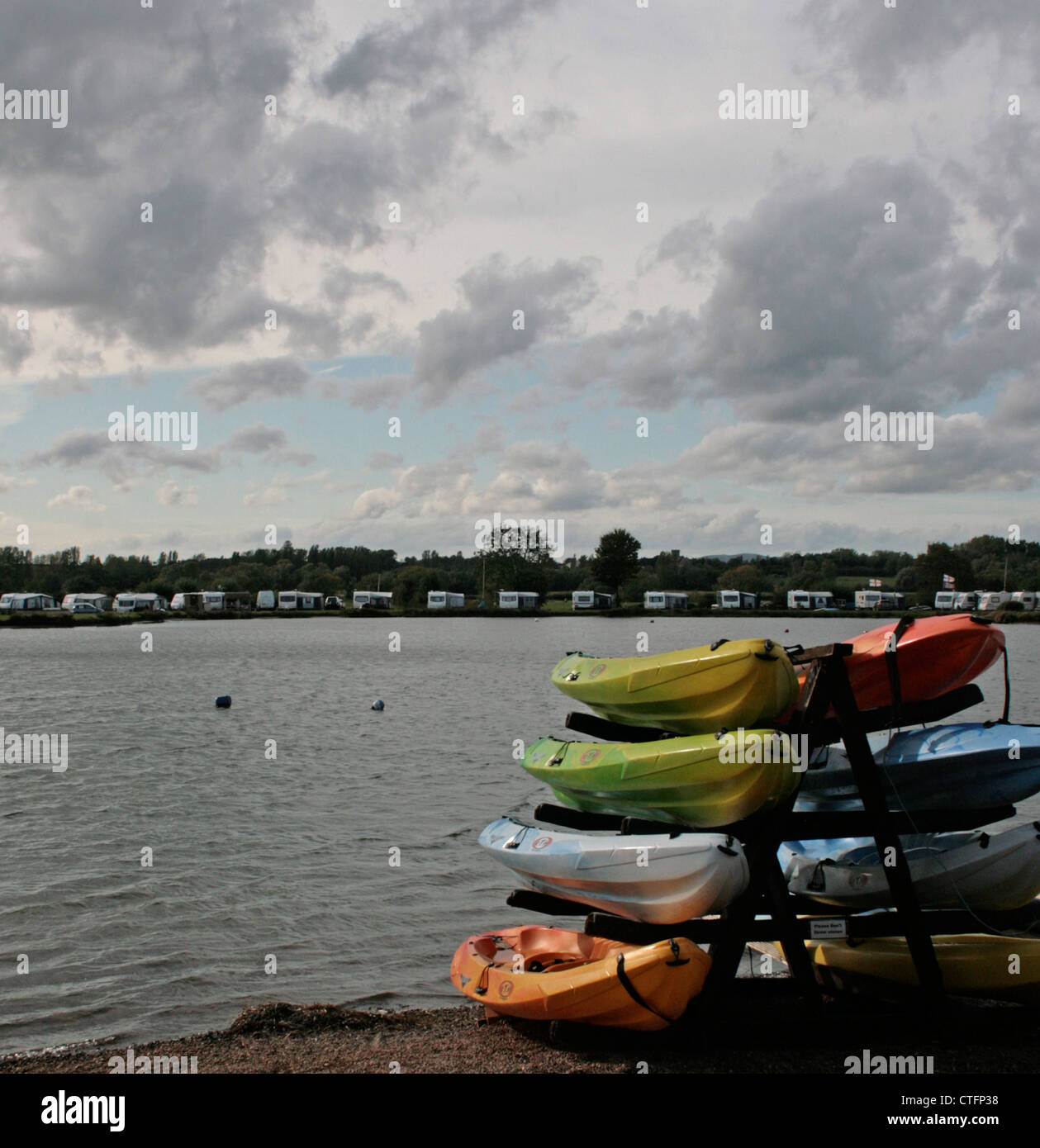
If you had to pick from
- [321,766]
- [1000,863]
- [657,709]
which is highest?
[657,709]

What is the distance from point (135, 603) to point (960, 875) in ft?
437

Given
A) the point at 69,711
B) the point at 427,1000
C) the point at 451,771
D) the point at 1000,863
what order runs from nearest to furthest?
the point at 1000,863 → the point at 427,1000 → the point at 451,771 → the point at 69,711

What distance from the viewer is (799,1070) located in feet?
20.1

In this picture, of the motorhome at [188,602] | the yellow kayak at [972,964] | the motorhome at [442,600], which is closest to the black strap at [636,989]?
the yellow kayak at [972,964]

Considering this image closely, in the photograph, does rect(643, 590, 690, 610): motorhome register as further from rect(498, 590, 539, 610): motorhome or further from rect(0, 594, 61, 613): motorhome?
rect(0, 594, 61, 613): motorhome

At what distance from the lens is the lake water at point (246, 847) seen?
9125 mm

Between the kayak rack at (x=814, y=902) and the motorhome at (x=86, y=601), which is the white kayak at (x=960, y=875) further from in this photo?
the motorhome at (x=86, y=601)

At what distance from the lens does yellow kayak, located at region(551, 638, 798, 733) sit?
6.75 meters

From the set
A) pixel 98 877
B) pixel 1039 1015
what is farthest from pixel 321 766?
pixel 1039 1015

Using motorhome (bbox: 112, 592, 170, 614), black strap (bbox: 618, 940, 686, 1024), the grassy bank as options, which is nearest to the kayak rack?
black strap (bbox: 618, 940, 686, 1024)

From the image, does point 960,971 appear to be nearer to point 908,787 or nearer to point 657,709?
point 908,787

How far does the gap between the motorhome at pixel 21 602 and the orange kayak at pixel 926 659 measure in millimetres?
124591

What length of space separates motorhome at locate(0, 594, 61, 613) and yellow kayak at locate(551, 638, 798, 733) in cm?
12337
